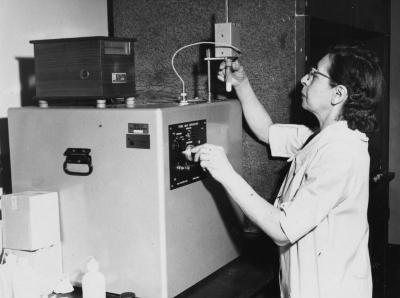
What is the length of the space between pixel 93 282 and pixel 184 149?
405 millimetres

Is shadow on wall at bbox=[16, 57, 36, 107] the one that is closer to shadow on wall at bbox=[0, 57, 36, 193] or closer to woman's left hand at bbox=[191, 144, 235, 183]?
shadow on wall at bbox=[0, 57, 36, 193]

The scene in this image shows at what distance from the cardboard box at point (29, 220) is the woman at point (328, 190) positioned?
0.42 m

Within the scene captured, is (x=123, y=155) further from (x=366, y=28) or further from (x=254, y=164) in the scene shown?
(x=366, y=28)

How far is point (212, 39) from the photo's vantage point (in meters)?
1.89

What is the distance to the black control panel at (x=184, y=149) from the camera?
138 cm

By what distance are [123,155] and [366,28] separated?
163 centimetres

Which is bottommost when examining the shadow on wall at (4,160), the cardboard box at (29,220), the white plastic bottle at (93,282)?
the white plastic bottle at (93,282)

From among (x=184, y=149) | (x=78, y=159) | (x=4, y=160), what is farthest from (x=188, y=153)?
(x=4, y=160)

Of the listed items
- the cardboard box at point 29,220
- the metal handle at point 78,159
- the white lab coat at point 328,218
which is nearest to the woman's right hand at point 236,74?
the white lab coat at point 328,218

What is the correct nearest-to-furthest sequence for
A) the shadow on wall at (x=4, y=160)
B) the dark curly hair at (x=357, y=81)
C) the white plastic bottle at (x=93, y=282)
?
the white plastic bottle at (x=93, y=282) < the dark curly hair at (x=357, y=81) < the shadow on wall at (x=4, y=160)

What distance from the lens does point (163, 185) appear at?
4.42ft

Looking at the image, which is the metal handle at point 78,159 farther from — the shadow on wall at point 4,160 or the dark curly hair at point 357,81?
the dark curly hair at point 357,81

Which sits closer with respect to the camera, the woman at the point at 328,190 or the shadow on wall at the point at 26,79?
the woman at the point at 328,190

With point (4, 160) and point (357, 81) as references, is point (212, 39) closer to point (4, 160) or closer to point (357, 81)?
point (357, 81)
